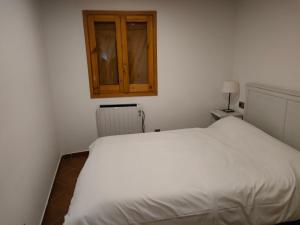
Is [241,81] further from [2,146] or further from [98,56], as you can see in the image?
[2,146]

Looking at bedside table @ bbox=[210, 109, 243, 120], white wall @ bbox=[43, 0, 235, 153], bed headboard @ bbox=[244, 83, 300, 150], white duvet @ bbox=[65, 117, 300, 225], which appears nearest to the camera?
white duvet @ bbox=[65, 117, 300, 225]

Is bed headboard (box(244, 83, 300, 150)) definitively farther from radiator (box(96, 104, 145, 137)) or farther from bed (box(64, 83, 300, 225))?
radiator (box(96, 104, 145, 137))

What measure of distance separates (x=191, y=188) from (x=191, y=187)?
0.01 metres

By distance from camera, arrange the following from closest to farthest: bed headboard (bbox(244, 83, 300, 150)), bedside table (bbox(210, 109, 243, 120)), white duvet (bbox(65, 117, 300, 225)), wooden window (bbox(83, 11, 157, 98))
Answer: white duvet (bbox(65, 117, 300, 225)), bed headboard (bbox(244, 83, 300, 150)), wooden window (bbox(83, 11, 157, 98)), bedside table (bbox(210, 109, 243, 120))

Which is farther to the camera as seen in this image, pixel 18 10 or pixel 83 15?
pixel 83 15

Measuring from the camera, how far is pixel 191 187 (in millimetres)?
1575

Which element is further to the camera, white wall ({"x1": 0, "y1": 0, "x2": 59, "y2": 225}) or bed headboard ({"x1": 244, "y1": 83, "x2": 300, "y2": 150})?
bed headboard ({"x1": 244, "y1": 83, "x2": 300, "y2": 150})

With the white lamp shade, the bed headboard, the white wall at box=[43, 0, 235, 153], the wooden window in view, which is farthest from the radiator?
the bed headboard

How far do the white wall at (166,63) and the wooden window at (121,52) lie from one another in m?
0.10

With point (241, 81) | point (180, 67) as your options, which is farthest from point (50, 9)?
point (241, 81)

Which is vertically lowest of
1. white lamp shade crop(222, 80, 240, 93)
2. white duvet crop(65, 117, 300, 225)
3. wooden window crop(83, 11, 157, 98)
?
white duvet crop(65, 117, 300, 225)

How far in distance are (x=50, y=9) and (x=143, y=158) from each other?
7.87 feet

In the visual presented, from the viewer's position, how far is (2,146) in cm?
141

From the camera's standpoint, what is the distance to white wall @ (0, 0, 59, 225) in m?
1.48
